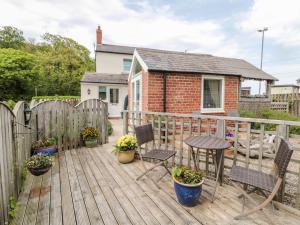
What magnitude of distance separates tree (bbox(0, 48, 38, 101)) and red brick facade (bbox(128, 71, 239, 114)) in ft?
57.8

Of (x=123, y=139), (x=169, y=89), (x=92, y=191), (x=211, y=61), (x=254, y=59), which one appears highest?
(x=254, y=59)

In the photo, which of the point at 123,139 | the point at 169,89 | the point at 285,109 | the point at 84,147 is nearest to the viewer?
the point at 123,139

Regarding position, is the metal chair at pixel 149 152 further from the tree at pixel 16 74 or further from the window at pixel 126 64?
the tree at pixel 16 74

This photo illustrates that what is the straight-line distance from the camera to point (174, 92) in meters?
6.95

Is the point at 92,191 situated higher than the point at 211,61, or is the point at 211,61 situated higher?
the point at 211,61

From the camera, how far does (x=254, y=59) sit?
2816 centimetres

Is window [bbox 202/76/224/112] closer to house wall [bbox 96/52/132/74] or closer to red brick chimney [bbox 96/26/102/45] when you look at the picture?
house wall [bbox 96/52/132/74]

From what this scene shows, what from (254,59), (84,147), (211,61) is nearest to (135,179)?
(84,147)

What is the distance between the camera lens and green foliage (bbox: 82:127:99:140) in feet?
18.5

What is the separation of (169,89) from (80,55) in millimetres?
25345

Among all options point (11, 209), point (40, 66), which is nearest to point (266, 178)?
point (11, 209)

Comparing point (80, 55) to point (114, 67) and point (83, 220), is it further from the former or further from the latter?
point (83, 220)

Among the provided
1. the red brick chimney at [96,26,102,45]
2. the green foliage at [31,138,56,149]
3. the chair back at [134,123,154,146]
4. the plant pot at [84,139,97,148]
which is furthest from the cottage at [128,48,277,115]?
the red brick chimney at [96,26,102,45]

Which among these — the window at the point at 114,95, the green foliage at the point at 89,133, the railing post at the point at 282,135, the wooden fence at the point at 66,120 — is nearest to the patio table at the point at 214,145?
the railing post at the point at 282,135
